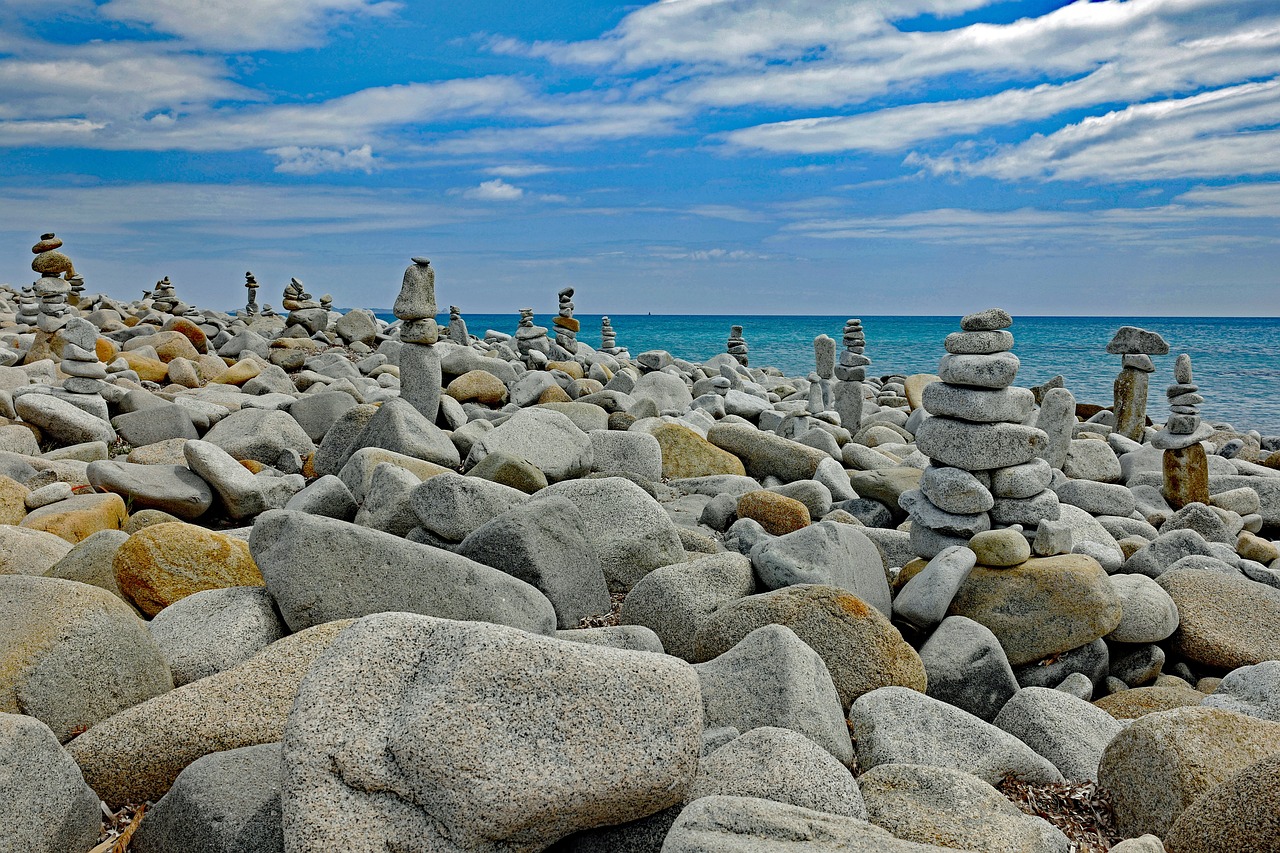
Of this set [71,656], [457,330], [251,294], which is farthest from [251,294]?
[71,656]

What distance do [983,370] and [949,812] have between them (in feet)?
14.4

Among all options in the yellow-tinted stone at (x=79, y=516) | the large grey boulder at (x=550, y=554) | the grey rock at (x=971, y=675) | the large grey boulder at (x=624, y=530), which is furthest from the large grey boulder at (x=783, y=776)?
the yellow-tinted stone at (x=79, y=516)

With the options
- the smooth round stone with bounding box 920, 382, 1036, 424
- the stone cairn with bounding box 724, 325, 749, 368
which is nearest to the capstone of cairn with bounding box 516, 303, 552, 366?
the stone cairn with bounding box 724, 325, 749, 368

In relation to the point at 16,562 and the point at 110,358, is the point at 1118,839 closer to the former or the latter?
the point at 16,562

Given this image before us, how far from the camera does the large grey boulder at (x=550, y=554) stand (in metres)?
5.44

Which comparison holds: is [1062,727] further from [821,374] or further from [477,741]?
[821,374]

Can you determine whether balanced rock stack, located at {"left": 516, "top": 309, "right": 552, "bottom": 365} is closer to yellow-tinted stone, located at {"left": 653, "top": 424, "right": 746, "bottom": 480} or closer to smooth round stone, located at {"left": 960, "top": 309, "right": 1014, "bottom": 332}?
yellow-tinted stone, located at {"left": 653, "top": 424, "right": 746, "bottom": 480}

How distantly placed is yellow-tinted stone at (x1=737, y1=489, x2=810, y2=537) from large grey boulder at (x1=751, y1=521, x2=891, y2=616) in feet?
5.54

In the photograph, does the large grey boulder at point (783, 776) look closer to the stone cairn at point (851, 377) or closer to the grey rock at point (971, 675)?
the grey rock at point (971, 675)

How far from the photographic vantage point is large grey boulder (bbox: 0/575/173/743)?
384 centimetres

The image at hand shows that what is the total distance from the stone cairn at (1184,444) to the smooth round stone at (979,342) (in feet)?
17.5

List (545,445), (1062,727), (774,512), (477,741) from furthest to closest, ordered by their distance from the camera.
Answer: (545,445)
(774,512)
(1062,727)
(477,741)

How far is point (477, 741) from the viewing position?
2.73 meters

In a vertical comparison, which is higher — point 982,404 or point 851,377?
point 982,404
